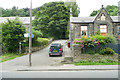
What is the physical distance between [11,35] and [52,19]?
25100mm

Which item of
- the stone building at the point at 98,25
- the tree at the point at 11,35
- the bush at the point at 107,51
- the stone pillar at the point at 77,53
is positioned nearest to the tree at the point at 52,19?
the stone building at the point at 98,25

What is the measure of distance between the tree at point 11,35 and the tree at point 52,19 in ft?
72.7

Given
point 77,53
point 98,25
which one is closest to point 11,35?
point 77,53

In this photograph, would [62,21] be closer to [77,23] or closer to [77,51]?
[77,23]

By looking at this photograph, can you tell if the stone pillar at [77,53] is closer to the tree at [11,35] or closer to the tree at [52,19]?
the tree at [11,35]

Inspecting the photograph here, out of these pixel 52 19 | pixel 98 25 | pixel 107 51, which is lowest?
pixel 107 51

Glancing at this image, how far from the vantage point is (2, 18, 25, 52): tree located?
14.3m

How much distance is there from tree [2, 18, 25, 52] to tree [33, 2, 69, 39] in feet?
72.7

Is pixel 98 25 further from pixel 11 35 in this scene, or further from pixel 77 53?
pixel 11 35

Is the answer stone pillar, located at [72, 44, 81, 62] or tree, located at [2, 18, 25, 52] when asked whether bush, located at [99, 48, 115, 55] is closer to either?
stone pillar, located at [72, 44, 81, 62]

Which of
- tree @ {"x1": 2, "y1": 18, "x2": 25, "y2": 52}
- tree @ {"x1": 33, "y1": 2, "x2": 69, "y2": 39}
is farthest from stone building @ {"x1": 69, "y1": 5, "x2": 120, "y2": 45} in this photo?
tree @ {"x1": 33, "y1": 2, "x2": 69, "y2": 39}

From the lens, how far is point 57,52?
14.5 meters

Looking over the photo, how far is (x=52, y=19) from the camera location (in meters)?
38.2

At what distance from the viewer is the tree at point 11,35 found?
14328 mm
